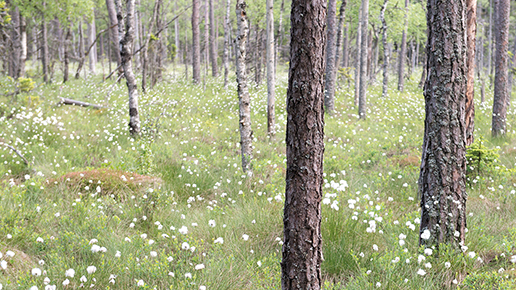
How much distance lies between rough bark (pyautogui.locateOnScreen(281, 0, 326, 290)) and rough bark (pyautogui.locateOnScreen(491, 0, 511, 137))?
994 cm

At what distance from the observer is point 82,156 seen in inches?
303

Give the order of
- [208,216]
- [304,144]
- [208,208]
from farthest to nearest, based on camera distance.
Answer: [208,208] < [208,216] < [304,144]

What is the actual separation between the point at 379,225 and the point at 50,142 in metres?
8.07

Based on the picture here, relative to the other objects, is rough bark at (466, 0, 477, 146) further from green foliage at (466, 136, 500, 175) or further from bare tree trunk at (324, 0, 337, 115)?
bare tree trunk at (324, 0, 337, 115)

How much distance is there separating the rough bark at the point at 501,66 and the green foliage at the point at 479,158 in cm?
458

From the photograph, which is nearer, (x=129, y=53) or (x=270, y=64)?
(x=129, y=53)

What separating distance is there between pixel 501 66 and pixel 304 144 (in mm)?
10228

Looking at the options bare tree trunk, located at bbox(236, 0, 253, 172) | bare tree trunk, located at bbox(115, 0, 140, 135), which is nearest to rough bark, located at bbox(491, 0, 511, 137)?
bare tree trunk, located at bbox(236, 0, 253, 172)

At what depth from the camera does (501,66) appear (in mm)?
9695

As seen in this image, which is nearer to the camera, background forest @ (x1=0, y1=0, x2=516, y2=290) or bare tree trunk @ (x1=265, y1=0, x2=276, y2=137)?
background forest @ (x1=0, y1=0, x2=516, y2=290)

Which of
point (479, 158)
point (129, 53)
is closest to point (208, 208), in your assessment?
point (479, 158)

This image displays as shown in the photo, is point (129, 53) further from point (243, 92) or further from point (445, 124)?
point (445, 124)

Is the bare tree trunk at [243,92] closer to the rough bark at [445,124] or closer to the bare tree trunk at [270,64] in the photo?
the bare tree trunk at [270,64]

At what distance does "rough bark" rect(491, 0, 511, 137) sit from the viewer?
9.63 m
